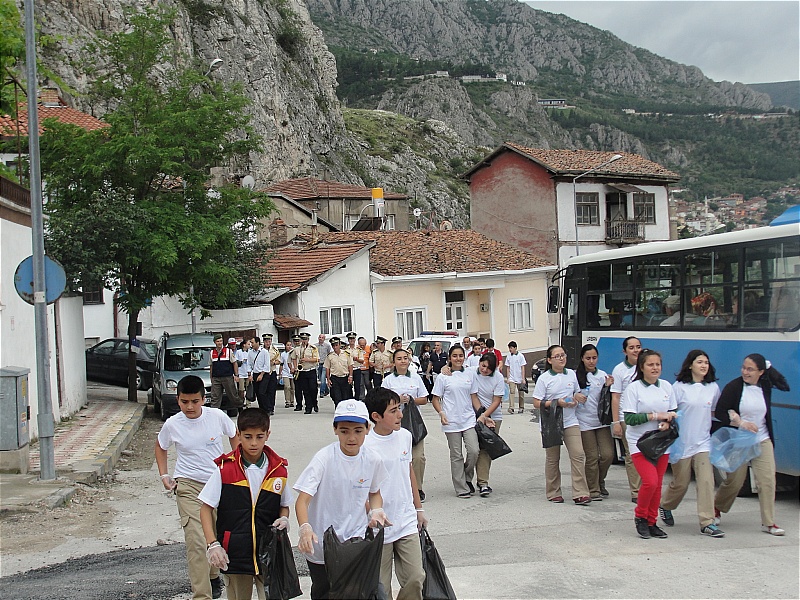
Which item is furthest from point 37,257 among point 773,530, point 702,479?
point 773,530

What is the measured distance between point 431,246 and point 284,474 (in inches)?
1309

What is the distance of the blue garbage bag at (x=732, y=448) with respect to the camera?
8562mm

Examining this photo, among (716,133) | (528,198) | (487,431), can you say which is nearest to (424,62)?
(716,133)

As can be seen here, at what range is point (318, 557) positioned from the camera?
5223mm

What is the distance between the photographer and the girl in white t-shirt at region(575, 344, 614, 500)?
1045 cm

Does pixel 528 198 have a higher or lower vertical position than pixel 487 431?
higher

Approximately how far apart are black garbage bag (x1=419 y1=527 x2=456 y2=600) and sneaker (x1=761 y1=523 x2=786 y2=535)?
4433 mm

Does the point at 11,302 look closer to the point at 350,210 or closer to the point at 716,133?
the point at 350,210

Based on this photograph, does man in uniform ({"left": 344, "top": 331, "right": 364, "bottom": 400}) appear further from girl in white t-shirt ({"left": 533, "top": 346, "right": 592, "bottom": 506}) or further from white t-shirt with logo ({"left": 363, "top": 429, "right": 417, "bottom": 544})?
white t-shirt with logo ({"left": 363, "top": 429, "right": 417, "bottom": 544})

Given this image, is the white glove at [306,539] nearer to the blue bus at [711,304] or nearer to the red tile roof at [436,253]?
the blue bus at [711,304]

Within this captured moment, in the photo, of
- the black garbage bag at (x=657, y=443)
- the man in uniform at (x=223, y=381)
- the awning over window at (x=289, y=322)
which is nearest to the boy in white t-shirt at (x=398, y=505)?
the black garbage bag at (x=657, y=443)

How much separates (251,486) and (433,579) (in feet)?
4.23

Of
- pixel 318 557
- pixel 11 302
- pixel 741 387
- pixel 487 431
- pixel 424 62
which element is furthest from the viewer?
pixel 424 62

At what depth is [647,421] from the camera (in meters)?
8.69
